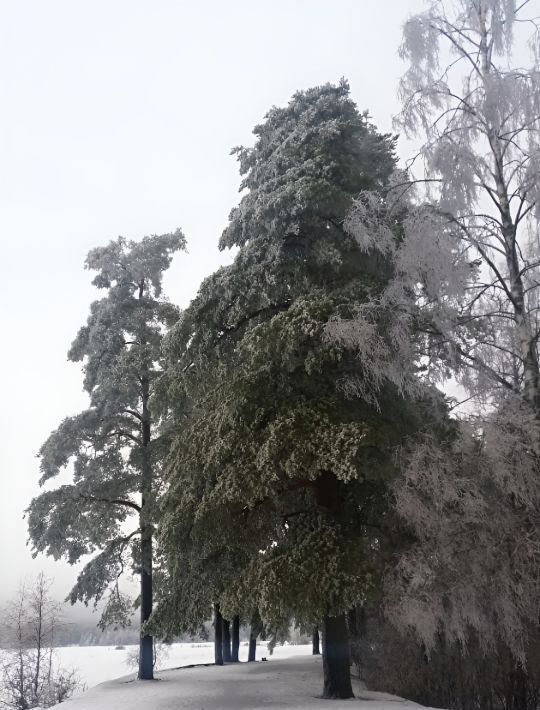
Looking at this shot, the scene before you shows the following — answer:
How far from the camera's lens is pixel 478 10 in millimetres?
11078

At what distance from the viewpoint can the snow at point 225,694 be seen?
11812mm

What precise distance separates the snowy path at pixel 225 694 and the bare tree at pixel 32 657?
128 inches

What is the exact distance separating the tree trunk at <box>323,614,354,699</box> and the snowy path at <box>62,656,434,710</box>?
0.32 meters

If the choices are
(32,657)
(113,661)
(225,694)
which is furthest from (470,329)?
(113,661)

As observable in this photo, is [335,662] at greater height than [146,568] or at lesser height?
lesser

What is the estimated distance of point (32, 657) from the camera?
21.9 meters

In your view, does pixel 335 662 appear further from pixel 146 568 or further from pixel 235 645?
pixel 235 645

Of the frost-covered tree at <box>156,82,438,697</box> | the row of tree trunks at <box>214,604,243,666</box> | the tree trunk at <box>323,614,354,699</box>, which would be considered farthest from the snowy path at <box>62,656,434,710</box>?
the row of tree trunks at <box>214,604,243,666</box>

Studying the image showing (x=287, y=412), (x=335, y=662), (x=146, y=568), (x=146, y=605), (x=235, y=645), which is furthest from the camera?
(x=235, y=645)

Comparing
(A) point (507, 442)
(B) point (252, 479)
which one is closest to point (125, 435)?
(B) point (252, 479)

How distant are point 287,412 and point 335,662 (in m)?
5.16

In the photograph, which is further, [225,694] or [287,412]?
[225,694]

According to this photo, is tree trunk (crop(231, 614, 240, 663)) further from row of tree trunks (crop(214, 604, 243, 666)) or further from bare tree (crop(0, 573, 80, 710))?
bare tree (crop(0, 573, 80, 710))

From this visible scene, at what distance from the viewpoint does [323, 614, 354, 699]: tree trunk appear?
12.1m
